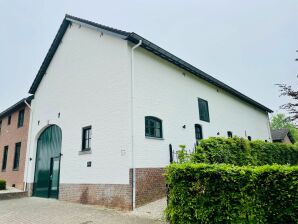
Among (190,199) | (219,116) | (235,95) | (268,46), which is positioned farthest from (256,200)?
(268,46)

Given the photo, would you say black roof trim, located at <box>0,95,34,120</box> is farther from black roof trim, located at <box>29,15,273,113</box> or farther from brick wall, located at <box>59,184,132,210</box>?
brick wall, located at <box>59,184,132,210</box>

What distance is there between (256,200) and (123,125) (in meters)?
5.90

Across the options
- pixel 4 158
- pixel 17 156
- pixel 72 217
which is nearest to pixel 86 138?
pixel 72 217

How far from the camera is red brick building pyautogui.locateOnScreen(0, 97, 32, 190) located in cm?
1592

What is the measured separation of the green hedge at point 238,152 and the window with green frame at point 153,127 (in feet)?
8.76

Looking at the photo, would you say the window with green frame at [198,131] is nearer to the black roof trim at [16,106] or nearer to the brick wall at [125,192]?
the brick wall at [125,192]

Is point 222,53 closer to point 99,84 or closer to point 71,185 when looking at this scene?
point 99,84

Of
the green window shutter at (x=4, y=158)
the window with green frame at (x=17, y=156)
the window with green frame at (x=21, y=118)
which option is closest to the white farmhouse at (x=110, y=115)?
the window with green frame at (x=21, y=118)

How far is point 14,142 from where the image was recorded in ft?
57.3

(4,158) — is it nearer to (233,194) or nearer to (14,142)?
(14,142)

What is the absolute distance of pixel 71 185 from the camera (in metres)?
11.1

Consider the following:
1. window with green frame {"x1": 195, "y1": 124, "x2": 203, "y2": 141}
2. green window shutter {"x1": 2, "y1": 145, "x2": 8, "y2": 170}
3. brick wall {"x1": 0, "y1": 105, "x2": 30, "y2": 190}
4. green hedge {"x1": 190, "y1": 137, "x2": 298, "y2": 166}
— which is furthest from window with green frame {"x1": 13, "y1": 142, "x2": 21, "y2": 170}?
green hedge {"x1": 190, "y1": 137, "x2": 298, "y2": 166}

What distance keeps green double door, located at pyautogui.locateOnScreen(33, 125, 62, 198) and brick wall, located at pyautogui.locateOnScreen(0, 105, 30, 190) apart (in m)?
1.76

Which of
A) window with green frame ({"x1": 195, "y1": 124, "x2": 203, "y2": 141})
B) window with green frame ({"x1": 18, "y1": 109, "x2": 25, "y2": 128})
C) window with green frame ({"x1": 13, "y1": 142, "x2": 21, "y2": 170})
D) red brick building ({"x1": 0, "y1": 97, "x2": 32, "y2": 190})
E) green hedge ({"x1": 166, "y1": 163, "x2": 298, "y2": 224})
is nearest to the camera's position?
green hedge ({"x1": 166, "y1": 163, "x2": 298, "y2": 224})
